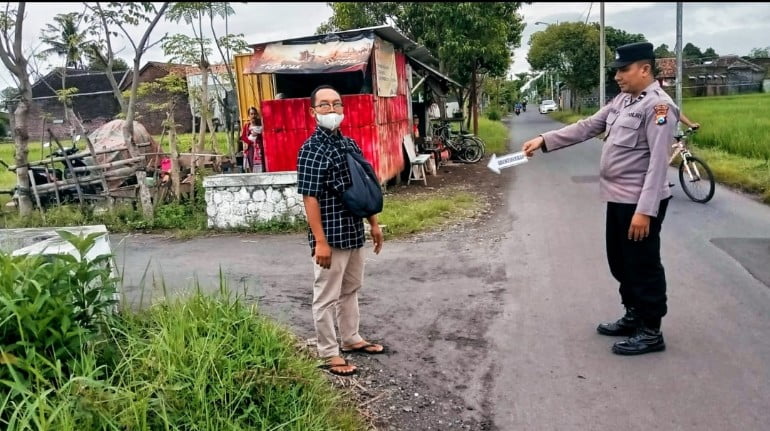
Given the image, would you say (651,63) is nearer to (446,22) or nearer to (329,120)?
(329,120)

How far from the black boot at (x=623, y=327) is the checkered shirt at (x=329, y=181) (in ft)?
5.97

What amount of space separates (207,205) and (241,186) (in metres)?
0.55

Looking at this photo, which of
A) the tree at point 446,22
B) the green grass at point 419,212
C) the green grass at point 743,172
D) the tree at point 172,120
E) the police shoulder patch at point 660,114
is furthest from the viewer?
the tree at point 446,22

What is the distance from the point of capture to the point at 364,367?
3.95m

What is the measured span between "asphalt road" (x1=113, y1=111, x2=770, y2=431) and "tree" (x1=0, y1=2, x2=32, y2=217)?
8.19 feet

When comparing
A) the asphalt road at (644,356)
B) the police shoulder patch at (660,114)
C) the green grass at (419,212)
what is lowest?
the asphalt road at (644,356)

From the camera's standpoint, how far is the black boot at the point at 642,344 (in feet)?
13.1

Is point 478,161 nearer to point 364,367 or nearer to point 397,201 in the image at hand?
point 397,201

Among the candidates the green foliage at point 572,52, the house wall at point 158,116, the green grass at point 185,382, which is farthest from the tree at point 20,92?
the green foliage at point 572,52

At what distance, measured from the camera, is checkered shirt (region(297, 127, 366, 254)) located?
358 cm

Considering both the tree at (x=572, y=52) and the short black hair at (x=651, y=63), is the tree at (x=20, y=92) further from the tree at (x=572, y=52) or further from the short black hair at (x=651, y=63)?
the tree at (x=572, y=52)

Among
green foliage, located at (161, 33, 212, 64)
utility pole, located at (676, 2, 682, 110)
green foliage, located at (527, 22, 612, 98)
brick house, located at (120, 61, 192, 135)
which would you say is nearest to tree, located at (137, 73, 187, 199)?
green foliage, located at (161, 33, 212, 64)

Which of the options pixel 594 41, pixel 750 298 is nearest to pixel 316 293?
pixel 750 298

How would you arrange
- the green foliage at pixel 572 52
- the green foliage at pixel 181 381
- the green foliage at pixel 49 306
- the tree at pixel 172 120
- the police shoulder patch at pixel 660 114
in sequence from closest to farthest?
the green foliage at pixel 181 381
the green foliage at pixel 49 306
the police shoulder patch at pixel 660 114
the tree at pixel 172 120
the green foliage at pixel 572 52
